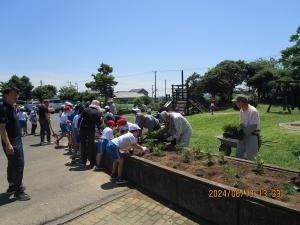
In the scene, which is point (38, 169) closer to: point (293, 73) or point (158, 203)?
point (158, 203)

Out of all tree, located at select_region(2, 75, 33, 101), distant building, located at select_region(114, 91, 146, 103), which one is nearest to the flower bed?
tree, located at select_region(2, 75, 33, 101)

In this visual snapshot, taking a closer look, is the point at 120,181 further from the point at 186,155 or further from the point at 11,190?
the point at 11,190

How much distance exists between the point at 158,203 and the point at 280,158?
174 inches

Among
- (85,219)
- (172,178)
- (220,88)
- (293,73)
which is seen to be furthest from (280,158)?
(220,88)

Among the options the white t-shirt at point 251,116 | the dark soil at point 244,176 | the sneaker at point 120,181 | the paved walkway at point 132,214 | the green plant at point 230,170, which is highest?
the white t-shirt at point 251,116

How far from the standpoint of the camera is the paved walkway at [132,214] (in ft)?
16.0

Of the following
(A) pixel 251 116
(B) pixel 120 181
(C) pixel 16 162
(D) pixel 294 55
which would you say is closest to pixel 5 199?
(C) pixel 16 162

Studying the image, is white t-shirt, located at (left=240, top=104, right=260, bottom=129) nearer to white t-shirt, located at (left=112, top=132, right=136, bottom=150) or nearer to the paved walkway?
white t-shirt, located at (left=112, top=132, right=136, bottom=150)

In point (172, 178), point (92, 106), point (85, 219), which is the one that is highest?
point (92, 106)

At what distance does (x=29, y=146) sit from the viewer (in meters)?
12.9

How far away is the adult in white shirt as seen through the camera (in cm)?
647

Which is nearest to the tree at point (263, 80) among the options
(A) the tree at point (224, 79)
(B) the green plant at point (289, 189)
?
(A) the tree at point (224, 79)

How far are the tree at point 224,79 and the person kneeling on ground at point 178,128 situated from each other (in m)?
27.8

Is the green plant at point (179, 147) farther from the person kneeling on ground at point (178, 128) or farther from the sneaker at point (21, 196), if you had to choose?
the sneaker at point (21, 196)
